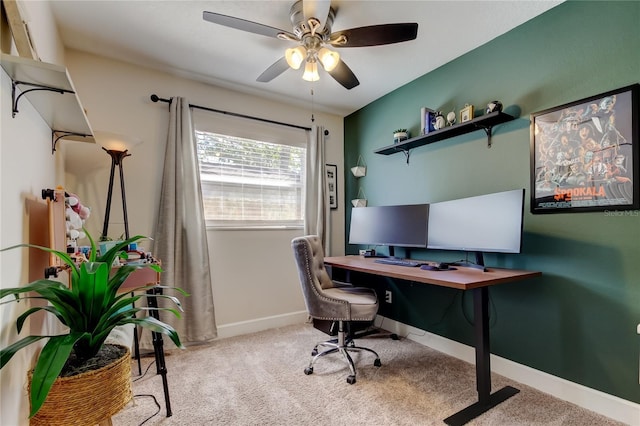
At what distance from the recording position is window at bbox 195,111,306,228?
2.88m

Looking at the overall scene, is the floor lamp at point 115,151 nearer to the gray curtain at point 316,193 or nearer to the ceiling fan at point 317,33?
the ceiling fan at point 317,33

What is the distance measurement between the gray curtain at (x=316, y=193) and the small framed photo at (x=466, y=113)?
157cm

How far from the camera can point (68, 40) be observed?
2197mm

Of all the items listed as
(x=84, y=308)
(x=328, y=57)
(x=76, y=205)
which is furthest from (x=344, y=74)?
(x=84, y=308)

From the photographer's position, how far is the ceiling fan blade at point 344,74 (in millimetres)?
2006

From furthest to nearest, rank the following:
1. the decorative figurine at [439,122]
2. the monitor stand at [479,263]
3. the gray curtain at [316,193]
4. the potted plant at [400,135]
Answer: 1. the gray curtain at [316,193]
2. the potted plant at [400,135]
3. the decorative figurine at [439,122]
4. the monitor stand at [479,263]

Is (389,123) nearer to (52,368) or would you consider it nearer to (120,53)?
(120,53)

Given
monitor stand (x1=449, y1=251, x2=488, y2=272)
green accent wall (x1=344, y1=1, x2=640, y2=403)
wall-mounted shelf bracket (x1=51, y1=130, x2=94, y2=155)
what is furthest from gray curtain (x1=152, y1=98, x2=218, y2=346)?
monitor stand (x1=449, y1=251, x2=488, y2=272)

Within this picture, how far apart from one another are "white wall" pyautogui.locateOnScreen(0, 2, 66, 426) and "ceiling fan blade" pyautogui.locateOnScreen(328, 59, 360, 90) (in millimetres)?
1554

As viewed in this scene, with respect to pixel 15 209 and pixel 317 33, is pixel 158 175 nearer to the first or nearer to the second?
pixel 15 209

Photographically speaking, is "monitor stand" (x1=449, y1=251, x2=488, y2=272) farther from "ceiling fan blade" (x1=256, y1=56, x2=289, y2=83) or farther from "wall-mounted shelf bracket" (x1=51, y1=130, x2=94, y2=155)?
"wall-mounted shelf bracket" (x1=51, y1=130, x2=94, y2=155)

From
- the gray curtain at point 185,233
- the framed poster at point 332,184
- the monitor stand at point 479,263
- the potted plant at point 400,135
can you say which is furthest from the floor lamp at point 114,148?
the monitor stand at point 479,263

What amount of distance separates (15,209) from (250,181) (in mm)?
2084

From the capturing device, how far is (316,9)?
5.28 ft
